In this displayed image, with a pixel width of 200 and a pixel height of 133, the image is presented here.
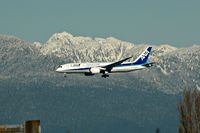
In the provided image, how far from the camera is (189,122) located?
104875 mm

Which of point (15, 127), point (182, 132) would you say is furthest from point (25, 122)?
point (182, 132)

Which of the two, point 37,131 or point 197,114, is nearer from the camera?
point 37,131

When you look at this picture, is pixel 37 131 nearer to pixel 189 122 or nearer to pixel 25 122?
pixel 25 122

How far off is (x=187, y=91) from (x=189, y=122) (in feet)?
17.4

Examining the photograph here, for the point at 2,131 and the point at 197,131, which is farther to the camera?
the point at 197,131

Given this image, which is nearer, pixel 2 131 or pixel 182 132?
pixel 2 131

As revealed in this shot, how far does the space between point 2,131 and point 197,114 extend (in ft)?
202

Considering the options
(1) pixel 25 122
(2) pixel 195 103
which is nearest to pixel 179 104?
(2) pixel 195 103

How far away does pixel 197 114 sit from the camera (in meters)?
107

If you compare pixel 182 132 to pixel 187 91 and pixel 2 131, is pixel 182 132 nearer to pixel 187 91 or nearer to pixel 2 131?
pixel 187 91

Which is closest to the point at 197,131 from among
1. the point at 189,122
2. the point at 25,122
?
the point at 189,122

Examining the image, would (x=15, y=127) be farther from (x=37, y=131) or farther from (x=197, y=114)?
(x=197, y=114)

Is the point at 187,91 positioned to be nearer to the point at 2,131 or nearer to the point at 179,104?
the point at 179,104

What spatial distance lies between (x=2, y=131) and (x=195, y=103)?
6179 centimetres
